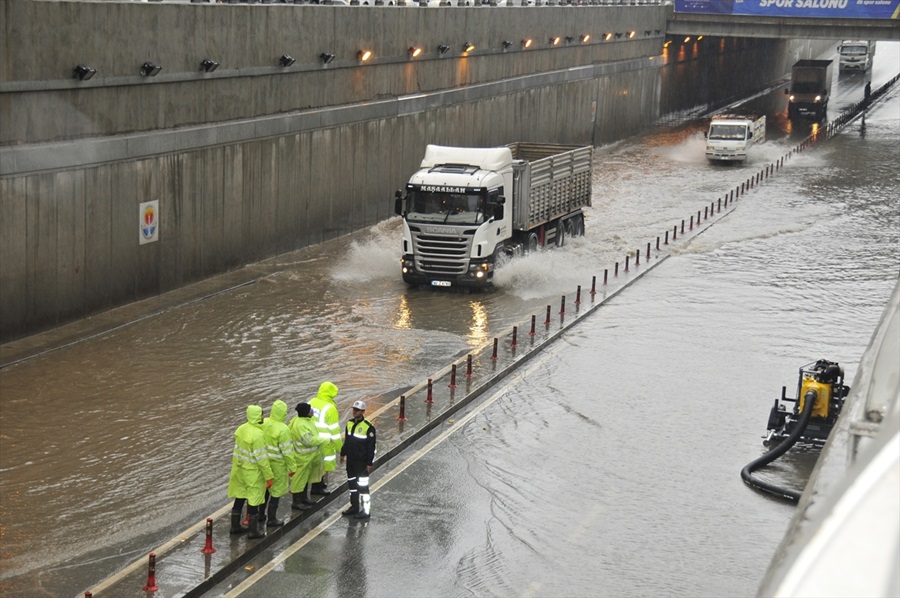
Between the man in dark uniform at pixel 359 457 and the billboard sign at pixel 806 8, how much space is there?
53630mm

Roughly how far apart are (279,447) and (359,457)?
3.79ft

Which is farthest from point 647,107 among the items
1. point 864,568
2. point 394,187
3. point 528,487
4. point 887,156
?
point 864,568

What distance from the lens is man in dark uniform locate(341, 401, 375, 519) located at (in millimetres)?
14492

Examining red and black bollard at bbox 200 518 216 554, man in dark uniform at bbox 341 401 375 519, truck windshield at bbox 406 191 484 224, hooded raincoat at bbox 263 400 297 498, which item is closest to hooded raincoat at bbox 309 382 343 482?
man in dark uniform at bbox 341 401 375 519

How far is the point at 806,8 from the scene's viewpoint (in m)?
62.8

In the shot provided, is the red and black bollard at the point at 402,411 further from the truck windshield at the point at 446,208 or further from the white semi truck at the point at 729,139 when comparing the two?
the white semi truck at the point at 729,139

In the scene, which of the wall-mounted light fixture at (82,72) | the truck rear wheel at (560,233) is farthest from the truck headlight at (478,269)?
the wall-mounted light fixture at (82,72)

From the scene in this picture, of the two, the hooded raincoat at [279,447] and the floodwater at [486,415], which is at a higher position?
the hooded raincoat at [279,447]

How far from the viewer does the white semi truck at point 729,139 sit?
54.1m

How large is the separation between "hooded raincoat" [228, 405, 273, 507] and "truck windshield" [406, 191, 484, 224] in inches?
578

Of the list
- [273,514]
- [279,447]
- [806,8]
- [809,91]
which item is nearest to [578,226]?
[273,514]

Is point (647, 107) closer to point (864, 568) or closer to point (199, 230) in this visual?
point (199, 230)

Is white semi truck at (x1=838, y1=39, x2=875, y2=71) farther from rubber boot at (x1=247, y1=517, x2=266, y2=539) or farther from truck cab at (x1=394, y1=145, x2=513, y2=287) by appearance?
rubber boot at (x1=247, y1=517, x2=266, y2=539)

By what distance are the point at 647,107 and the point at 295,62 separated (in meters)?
38.8
